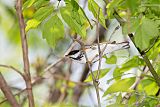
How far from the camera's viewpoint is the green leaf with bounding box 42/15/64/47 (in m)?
0.91

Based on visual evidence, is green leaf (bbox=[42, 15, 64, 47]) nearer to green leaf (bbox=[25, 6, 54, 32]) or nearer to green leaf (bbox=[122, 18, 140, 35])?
green leaf (bbox=[25, 6, 54, 32])

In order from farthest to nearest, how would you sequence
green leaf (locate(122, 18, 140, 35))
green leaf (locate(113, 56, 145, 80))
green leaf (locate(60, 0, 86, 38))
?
green leaf (locate(113, 56, 145, 80)), green leaf (locate(60, 0, 86, 38)), green leaf (locate(122, 18, 140, 35))

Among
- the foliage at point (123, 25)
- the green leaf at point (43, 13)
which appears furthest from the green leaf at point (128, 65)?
the green leaf at point (43, 13)

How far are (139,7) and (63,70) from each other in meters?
1.69

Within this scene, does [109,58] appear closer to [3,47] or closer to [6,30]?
[6,30]

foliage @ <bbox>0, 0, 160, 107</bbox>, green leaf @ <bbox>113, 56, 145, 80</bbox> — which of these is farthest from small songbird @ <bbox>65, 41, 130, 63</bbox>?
green leaf @ <bbox>113, 56, 145, 80</bbox>

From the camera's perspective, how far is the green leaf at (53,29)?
909 mm

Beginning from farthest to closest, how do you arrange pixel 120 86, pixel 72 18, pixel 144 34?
pixel 120 86 < pixel 72 18 < pixel 144 34

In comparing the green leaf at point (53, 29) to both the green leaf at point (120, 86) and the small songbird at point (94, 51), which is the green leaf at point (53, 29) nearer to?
the small songbird at point (94, 51)

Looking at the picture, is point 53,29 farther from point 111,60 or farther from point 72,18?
point 111,60

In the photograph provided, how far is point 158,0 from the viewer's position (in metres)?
0.81

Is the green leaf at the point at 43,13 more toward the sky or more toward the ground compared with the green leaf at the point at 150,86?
more toward the sky

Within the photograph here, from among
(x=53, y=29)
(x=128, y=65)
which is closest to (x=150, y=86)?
(x=128, y=65)

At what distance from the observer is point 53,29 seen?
0.91 m
